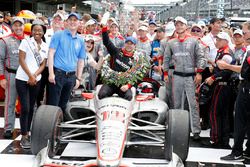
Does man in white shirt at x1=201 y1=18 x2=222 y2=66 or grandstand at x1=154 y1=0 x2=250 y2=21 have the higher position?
grandstand at x1=154 y1=0 x2=250 y2=21

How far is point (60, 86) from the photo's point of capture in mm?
5016

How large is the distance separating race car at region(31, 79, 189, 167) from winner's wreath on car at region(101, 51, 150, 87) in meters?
0.26

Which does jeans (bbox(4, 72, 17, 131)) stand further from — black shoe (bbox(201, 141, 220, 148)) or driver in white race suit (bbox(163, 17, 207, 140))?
black shoe (bbox(201, 141, 220, 148))

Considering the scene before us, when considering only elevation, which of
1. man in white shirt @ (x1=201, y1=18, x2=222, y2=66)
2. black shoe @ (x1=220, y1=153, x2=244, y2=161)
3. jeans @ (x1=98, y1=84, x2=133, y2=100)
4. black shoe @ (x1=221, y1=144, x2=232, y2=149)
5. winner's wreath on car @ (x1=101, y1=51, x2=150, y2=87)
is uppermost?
man in white shirt @ (x1=201, y1=18, x2=222, y2=66)

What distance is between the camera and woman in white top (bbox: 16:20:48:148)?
477 centimetres

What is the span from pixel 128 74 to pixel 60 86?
2.98 ft

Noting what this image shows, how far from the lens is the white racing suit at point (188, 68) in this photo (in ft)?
18.0

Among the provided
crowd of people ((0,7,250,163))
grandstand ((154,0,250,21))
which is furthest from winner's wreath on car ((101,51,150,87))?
grandstand ((154,0,250,21))

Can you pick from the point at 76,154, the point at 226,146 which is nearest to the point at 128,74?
the point at 76,154

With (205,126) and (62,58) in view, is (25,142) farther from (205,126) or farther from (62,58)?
(205,126)

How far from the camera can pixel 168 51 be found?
5781 millimetres

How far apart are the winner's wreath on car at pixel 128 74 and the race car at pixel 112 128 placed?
26 cm

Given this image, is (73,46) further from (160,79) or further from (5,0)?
(5,0)

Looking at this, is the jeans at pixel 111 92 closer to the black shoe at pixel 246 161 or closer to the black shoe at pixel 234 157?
the black shoe at pixel 234 157
